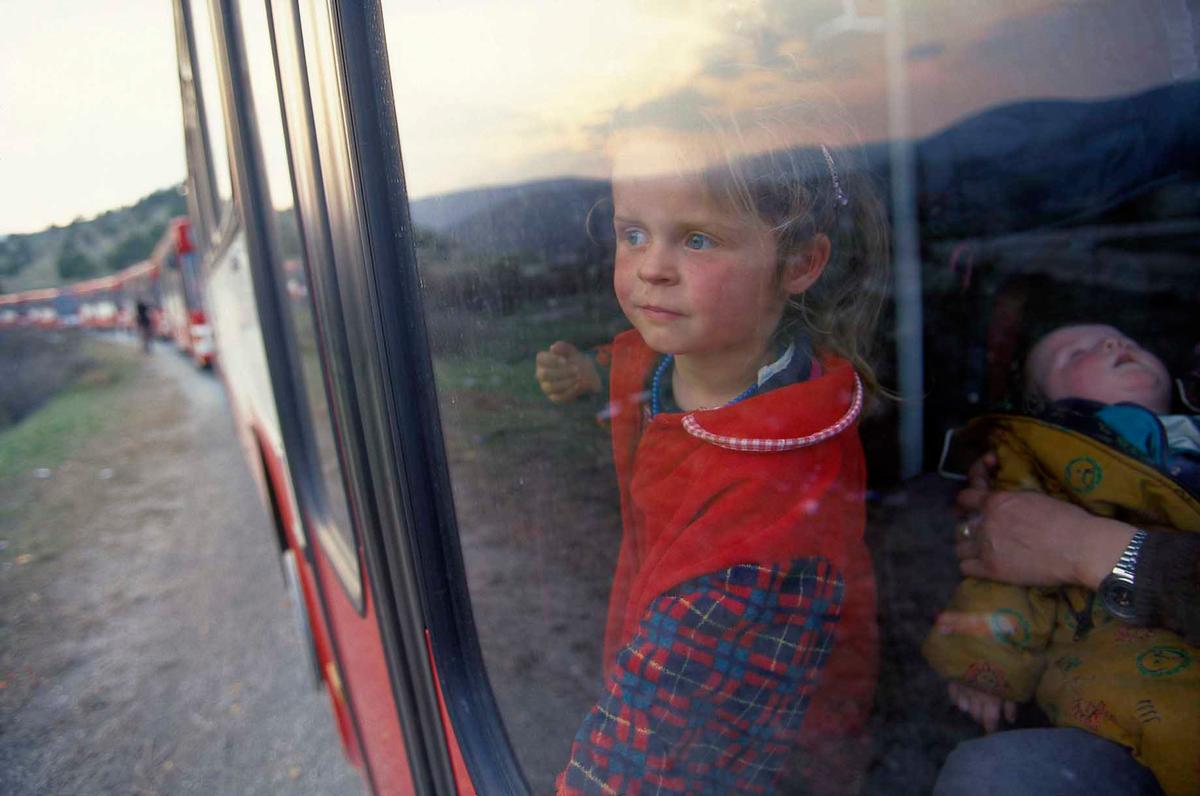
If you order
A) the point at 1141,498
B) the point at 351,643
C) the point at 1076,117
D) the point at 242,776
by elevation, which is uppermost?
the point at 1076,117

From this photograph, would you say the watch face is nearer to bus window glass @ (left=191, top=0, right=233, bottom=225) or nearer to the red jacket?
the red jacket

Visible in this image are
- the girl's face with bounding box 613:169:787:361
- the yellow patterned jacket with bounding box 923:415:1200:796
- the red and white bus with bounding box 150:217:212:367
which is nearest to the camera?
the girl's face with bounding box 613:169:787:361

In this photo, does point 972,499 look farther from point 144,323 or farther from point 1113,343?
point 144,323

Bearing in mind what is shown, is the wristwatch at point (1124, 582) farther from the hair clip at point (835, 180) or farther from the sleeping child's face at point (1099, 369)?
the hair clip at point (835, 180)

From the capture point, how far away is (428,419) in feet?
3.43

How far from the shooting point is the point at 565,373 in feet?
3.57

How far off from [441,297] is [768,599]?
20.6 inches

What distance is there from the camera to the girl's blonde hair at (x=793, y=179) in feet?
2.88

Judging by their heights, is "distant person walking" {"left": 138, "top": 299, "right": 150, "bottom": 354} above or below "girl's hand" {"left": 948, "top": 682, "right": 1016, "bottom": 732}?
above

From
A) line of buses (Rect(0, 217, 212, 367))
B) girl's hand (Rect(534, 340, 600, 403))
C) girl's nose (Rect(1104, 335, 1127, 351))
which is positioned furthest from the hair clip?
line of buses (Rect(0, 217, 212, 367))

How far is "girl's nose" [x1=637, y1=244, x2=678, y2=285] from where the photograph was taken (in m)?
0.89

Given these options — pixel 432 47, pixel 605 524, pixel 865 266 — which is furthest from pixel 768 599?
pixel 432 47

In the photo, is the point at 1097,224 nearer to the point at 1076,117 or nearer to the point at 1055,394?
the point at 1076,117

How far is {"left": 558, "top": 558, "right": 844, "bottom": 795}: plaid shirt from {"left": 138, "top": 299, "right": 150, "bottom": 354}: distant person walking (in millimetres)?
23045
